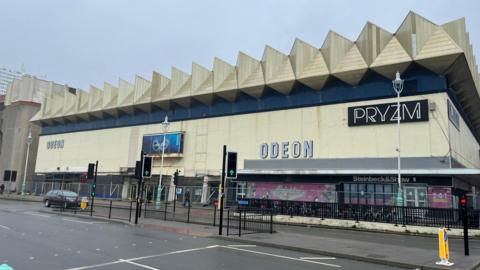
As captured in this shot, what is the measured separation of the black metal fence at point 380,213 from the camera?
22203 millimetres

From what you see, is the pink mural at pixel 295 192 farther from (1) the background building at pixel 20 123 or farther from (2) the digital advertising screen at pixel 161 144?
(1) the background building at pixel 20 123

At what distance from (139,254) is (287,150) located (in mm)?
30912

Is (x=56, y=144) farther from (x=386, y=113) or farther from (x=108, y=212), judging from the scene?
(x=386, y=113)

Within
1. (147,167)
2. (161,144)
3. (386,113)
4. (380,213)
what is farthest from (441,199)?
(161,144)

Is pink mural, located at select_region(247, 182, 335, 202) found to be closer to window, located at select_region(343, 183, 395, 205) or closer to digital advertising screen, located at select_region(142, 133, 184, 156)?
window, located at select_region(343, 183, 395, 205)

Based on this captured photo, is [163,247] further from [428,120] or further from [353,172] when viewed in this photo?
[428,120]

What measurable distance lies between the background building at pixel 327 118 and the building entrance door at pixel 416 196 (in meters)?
0.10

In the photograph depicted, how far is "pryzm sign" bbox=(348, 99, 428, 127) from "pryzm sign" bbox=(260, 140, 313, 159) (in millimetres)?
5045

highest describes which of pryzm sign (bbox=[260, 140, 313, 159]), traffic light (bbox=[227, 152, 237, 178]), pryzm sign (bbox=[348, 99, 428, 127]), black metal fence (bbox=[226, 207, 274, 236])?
pryzm sign (bbox=[348, 99, 428, 127])

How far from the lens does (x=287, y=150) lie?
41406 millimetres

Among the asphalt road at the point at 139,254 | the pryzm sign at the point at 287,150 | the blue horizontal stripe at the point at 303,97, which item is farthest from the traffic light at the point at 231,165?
the pryzm sign at the point at 287,150

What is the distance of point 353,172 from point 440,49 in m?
12.1

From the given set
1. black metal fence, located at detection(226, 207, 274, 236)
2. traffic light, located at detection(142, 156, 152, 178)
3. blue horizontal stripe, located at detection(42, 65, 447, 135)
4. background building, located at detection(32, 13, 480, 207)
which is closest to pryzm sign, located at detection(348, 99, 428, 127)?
background building, located at detection(32, 13, 480, 207)

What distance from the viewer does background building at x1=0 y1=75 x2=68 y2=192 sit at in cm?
7431
